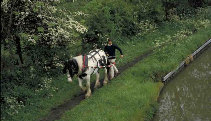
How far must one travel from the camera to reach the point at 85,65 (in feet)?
47.0

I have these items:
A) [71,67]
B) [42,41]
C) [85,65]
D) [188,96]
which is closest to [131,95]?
[85,65]

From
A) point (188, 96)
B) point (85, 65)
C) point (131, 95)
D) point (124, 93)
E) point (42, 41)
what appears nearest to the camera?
point (85, 65)

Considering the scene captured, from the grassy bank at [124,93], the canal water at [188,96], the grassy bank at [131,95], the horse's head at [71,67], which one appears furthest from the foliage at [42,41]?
the canal water at [188,96]

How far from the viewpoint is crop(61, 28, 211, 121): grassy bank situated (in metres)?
12.9

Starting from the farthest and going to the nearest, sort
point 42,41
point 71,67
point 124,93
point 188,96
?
point 42,41, point 188,96, point 124,93, point 71,67

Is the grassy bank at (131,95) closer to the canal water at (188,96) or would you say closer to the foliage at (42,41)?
the canal water at (188,96)

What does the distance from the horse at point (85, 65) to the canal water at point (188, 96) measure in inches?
155

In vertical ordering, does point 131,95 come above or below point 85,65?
below

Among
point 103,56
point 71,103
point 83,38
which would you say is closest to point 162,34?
point 83,38

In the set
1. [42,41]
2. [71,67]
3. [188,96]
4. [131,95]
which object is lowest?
[188,96]

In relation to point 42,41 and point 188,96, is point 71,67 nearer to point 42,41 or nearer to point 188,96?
point 42,41

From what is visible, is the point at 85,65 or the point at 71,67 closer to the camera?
the point at 71,67

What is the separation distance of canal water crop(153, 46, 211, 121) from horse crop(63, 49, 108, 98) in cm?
Result: 394

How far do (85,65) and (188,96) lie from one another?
19.5 feet
